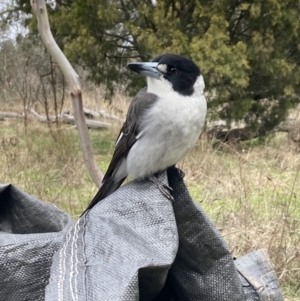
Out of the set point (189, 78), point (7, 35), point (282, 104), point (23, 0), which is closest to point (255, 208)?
point (189, 78)

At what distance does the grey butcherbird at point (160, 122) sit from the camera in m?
1.57

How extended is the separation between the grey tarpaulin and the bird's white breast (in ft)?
1.03

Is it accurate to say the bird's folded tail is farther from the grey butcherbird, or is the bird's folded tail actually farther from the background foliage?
the background foliage

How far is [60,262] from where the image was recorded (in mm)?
797

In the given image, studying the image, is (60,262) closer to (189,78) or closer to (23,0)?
(189,78)

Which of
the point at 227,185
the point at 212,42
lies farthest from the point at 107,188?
the point at 212,42

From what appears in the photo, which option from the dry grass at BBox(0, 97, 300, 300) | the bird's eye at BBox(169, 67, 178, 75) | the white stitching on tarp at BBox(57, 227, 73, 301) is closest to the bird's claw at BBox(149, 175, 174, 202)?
the white stitching on tarp at BBox(57, 227, 73, 301)

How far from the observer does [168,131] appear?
158 centimetres

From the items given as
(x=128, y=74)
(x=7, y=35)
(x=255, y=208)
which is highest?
(x=7, y=35)

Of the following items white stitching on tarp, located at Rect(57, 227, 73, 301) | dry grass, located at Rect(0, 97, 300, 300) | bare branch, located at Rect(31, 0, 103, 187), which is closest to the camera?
white stitching on tarp, located at Rect(57, 227, 73, 301)

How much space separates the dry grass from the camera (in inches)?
94.3

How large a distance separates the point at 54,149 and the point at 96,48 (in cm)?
194

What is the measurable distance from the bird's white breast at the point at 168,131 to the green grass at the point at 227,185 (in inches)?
35.1

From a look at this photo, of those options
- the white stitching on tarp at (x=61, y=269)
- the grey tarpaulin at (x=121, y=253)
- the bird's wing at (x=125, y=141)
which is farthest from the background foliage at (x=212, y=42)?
the white stitching on tarp at (x=61, y=269)
